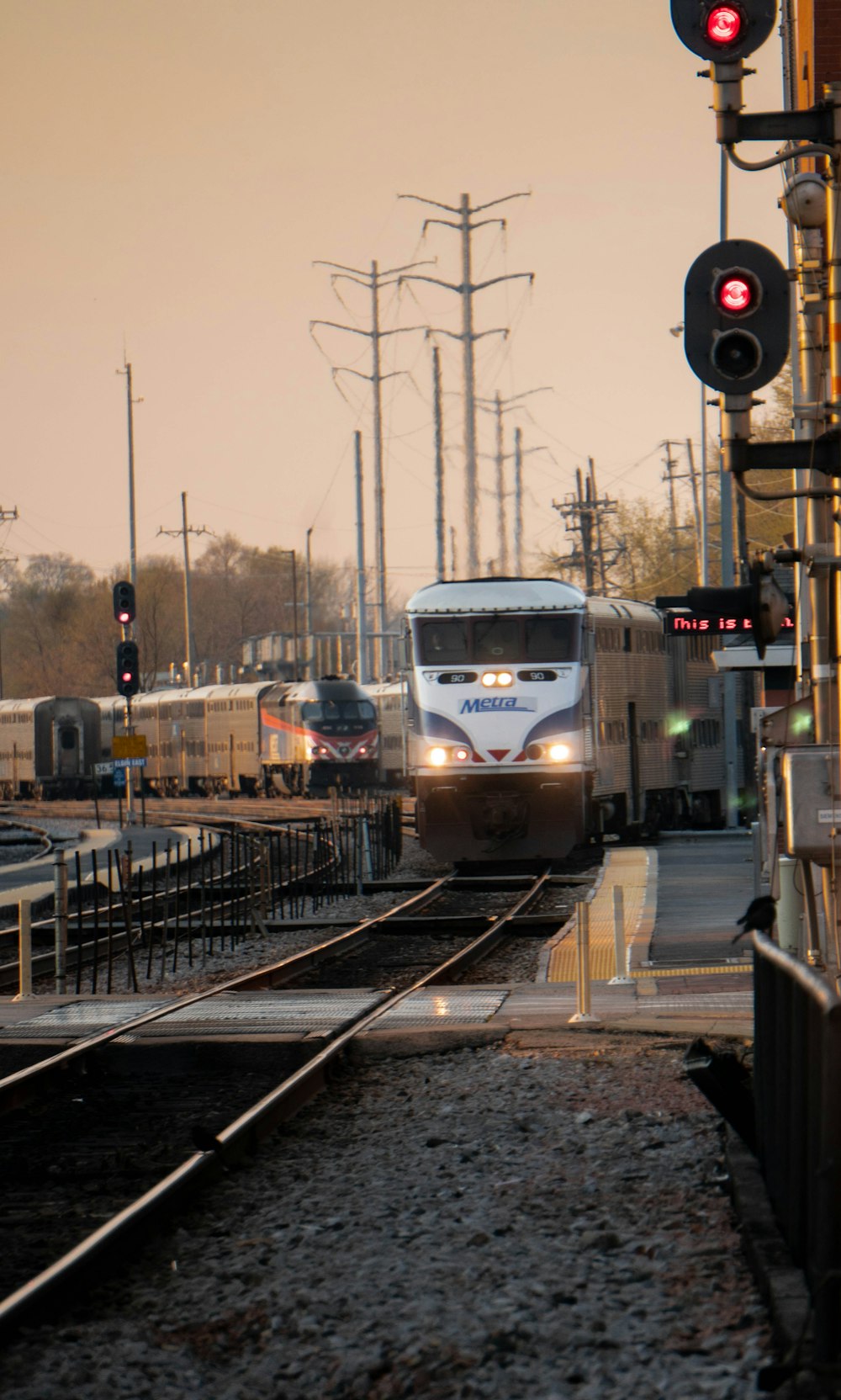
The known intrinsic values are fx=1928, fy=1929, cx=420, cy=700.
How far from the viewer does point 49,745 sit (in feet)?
232

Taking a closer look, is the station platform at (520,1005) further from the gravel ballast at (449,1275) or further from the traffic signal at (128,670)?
the traffic signal at (128,670)

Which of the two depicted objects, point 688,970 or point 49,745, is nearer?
point 688,970

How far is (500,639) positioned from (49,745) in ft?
152

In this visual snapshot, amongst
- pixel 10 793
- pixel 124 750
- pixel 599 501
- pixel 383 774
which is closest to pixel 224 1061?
pixel 124 750

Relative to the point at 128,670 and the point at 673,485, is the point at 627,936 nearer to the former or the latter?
the point at 128,670

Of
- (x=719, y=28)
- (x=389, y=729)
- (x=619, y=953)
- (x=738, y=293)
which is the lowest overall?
(x=619, y=953)

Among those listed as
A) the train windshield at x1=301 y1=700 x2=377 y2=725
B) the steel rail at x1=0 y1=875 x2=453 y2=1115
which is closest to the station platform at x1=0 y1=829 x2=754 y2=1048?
the steel rail at x1=0 y1=875 x2=453 y2=1115

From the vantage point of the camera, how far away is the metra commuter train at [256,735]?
56.9 m

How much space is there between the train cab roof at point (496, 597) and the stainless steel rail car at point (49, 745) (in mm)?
43712

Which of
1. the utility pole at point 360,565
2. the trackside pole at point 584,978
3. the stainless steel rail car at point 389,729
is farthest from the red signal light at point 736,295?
the utility pole at point 360,565

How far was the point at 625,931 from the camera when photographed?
1814 centimetres

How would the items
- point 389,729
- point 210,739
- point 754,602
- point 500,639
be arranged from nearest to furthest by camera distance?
point 754,602
point 500,639
point 389,729
point 210,739

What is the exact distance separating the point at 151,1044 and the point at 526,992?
3.35m

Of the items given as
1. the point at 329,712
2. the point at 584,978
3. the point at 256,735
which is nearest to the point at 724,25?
the point at 584,978
